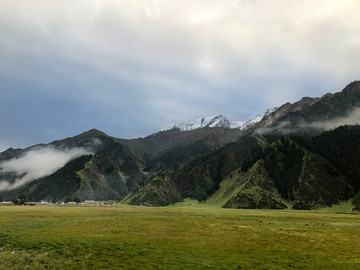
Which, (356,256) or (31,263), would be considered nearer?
(31,263)

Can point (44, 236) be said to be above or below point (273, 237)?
above

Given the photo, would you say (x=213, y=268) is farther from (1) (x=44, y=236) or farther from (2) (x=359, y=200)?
(2) (x=359, y=200)

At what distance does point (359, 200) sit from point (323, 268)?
532ft

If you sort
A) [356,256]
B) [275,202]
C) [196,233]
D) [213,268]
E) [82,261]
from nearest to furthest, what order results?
[213,268] → [82,261] → [356,256] → [196,233] → [275,202]

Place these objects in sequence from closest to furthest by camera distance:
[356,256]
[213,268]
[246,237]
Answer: [213,268] < [356,256] < [246,237]

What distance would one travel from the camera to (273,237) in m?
45.2

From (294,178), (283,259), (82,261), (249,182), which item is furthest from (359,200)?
(82,261)

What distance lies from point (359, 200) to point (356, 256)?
154 meters

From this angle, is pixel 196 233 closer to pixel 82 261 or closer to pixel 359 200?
pixel 82 261

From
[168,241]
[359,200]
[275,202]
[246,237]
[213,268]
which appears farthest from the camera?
[275,202]

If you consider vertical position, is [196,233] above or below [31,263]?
below

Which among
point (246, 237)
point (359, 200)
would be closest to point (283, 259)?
point (246, 237)

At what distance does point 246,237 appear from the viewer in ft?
147

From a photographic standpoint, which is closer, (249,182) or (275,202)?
(275,202)
